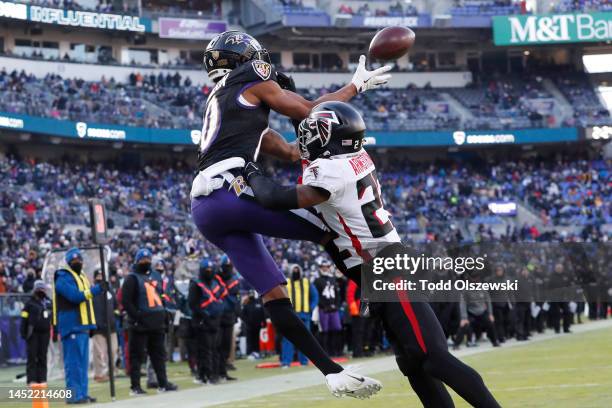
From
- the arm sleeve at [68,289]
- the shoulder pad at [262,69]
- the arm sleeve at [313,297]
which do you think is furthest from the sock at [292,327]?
the arm sleeve at [313,297]

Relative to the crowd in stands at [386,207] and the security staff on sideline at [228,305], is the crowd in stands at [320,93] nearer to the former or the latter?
the crowd in stands at [386,207]

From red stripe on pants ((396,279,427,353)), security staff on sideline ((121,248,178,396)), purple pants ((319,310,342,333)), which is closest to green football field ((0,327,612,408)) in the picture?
security staff on sideline ((121,248,178,396))

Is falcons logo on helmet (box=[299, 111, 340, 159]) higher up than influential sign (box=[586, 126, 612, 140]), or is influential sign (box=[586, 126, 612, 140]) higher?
influential sign (box=[586, 126, 612, 140])

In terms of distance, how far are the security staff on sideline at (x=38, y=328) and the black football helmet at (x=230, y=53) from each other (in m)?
9.55

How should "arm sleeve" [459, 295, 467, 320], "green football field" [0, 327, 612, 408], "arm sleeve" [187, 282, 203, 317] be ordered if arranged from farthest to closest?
"arm sleeve" [459, 295, 467, 320]
"arm sleeve" [187, 282, 203, 317]
"green football field" [0, 327, 612, 408]

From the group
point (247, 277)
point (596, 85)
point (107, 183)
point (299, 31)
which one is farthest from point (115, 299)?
point (596, 85)

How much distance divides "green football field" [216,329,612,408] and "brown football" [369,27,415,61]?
130 inches

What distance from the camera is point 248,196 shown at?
653 cm

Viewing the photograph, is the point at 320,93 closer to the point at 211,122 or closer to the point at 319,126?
the point at 211,122

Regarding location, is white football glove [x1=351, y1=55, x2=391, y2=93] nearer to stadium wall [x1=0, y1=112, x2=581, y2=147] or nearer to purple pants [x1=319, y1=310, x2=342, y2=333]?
purple pants [x1=319, y1=310, x2=342, y2=333]

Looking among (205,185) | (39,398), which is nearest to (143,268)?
(39,398)

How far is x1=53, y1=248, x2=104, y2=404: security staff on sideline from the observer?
1277cm

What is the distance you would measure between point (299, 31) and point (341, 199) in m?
44.6

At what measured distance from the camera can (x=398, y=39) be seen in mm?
7133
